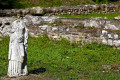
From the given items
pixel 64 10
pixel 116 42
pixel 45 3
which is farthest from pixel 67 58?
pixel 45 3

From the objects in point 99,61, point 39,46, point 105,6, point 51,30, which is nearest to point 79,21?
point 51,30

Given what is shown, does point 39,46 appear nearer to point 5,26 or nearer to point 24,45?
point 5,26

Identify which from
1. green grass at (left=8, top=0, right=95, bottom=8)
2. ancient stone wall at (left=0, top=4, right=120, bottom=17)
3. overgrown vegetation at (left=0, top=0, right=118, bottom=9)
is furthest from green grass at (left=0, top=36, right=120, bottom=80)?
green grass at (left=8, top=0, right=95, bottom=8)

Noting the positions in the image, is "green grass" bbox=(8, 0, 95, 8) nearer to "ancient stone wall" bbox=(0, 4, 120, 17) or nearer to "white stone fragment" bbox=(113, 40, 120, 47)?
"ancient stone wall" bbox=(0, 4, 120, 17)

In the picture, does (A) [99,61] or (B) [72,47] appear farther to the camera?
(B) [72,47]

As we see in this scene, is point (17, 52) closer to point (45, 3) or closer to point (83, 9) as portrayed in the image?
point (83, 9)

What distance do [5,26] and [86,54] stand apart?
464 cm

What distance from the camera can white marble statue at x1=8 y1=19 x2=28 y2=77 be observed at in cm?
755

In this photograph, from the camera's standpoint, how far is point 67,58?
10.6 m

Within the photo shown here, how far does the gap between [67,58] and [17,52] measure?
10.7 ft

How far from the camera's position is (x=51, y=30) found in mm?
12992

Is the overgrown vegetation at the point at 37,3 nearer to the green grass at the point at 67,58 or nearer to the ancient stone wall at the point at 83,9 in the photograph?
the ancient stone wall at the point at 83,9

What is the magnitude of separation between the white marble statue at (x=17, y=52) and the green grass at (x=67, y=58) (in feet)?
2.84

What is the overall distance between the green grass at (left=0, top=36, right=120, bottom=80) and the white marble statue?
0.87 m
